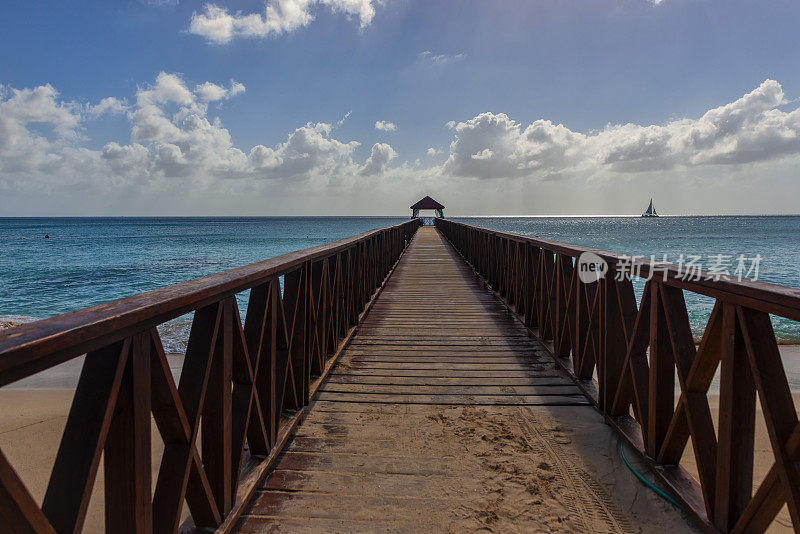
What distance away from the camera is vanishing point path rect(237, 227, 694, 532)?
2.10 metres

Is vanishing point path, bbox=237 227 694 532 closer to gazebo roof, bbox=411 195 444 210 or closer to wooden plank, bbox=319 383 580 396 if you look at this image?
wooden plank, bbox=319 383 580 396

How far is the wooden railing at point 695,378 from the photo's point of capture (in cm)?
158

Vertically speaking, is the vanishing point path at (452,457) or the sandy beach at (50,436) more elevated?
the vanishing point path at (452,457)

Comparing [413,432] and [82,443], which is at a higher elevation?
[82,443]

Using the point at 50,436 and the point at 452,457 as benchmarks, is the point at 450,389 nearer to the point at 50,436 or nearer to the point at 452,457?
the point at 452,457

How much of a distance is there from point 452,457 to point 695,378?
53.2 inches

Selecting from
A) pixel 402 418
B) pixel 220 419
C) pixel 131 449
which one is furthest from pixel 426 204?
pixel 131 449

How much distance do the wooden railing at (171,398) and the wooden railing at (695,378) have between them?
2.01 meters

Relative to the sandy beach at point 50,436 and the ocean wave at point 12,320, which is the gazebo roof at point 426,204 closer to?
the ocean wave at point 12,320

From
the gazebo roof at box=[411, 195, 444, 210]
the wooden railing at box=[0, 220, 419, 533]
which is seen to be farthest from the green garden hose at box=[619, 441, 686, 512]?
the gazebo roof at box=[411, 195, 444, 210]

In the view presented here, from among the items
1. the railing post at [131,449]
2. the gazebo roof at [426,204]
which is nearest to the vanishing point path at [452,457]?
the railing post at [131,449]

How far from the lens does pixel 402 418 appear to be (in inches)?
124

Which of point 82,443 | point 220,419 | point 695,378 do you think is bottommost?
point 220,419

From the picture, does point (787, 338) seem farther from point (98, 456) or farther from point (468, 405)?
point (98, 456)
